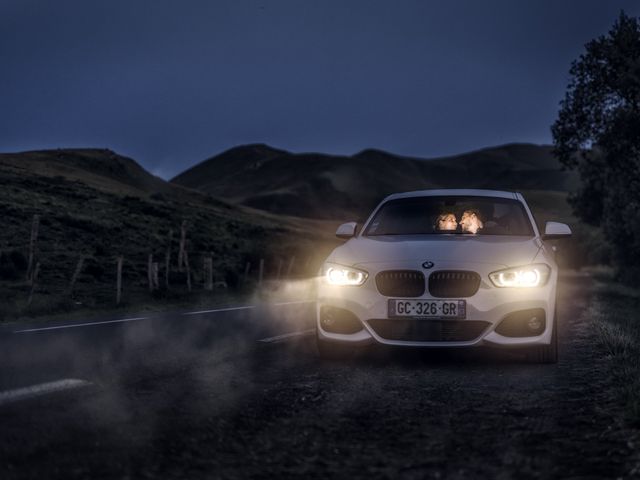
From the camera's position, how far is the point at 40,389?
19.6 feet

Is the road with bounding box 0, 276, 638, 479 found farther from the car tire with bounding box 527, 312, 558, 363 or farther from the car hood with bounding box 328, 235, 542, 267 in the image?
the car hood with bounding box 328, 235, 542, 267

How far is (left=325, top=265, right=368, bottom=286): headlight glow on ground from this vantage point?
7410 millimetres

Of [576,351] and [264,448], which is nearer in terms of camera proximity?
[264,448]

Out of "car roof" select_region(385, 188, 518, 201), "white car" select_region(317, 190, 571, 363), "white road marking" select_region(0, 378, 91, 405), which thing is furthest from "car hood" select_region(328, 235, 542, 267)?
"white road marking" select_region(0, 378, 91, 405)

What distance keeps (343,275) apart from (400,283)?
1.89 feet

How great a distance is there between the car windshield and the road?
1383 mm

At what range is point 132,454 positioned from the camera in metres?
4.14

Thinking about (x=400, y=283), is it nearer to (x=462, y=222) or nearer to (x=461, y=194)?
(x=462, y=222)

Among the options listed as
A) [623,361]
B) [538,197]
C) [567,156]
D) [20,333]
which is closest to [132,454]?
[623,361]

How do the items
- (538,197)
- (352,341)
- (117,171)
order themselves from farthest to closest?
(538,197)
(117,171)
(352,341)

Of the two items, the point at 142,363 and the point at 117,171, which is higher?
the point at 117,171

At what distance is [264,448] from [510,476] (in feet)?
4.32

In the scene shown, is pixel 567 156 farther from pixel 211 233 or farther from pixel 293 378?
pixel 211 233

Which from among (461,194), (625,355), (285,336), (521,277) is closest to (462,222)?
(461,194)
